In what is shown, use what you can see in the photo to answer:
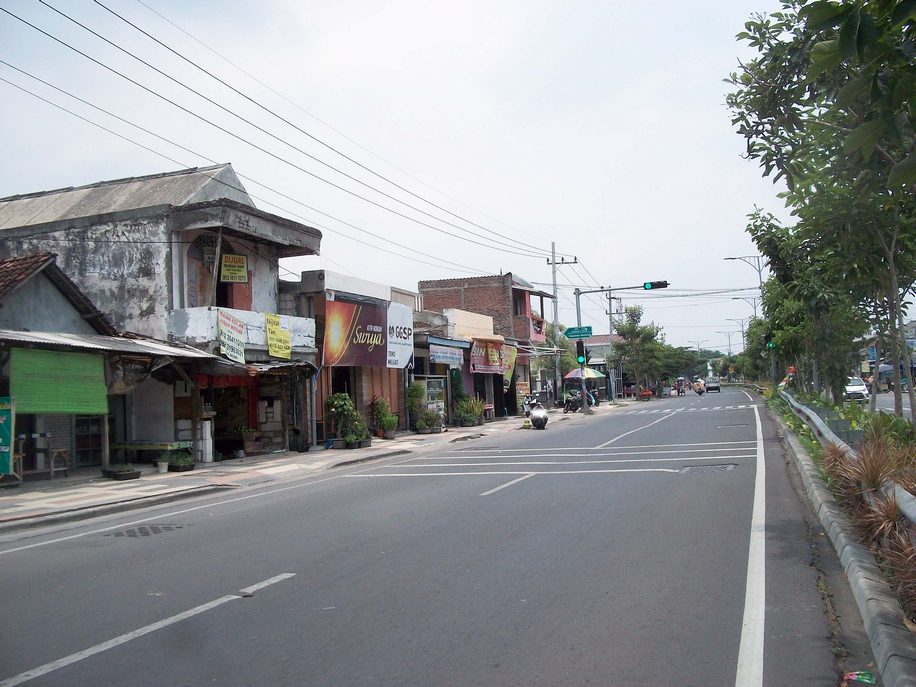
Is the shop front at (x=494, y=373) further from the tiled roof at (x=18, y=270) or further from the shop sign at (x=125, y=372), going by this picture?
the tiled roof at (x=18, y=270)

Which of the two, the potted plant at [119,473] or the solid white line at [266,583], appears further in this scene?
the potted plant at [119,473]

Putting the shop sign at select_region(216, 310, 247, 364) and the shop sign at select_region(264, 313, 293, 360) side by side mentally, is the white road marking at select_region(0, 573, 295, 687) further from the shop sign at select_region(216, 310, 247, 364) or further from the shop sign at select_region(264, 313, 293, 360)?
the shop sign at select_region(264, 313, 293, 360)

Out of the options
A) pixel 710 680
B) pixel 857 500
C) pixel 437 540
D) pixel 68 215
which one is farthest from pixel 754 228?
pixel 68 215

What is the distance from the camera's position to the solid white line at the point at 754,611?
489 cm

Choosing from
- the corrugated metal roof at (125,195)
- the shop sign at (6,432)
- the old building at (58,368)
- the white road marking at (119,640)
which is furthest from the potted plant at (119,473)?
the white road marking at (119,640)

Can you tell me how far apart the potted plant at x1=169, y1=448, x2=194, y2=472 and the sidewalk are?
0.71ft

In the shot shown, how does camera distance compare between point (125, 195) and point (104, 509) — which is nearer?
point (104, 509)

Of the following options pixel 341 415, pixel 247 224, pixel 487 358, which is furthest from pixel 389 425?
pixel 487 358

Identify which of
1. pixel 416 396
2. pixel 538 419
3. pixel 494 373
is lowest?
pixel 538 419

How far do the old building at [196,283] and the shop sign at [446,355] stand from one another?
875 cm

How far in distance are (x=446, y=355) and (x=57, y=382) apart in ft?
64.2

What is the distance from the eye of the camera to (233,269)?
2238cm

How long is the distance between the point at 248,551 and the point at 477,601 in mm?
3498

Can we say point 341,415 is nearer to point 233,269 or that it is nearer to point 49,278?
point 233,269
